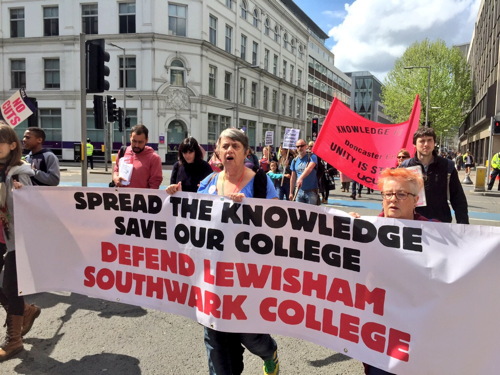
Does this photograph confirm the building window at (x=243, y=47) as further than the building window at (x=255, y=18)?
No

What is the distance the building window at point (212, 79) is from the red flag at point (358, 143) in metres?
29.3

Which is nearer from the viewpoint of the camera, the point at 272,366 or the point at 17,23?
the point at 272,366

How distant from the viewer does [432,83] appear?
129ft

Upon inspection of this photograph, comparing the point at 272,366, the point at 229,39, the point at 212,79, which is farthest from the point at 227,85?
the point at 272,366

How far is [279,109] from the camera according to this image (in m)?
47.3

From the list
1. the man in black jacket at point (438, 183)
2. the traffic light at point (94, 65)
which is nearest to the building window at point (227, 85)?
the traffic light at point (94, 65)

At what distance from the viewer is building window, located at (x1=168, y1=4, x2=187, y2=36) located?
30375mm

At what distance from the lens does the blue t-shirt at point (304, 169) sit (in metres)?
7.12

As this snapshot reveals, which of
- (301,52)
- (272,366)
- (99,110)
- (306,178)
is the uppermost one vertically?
(301,52)

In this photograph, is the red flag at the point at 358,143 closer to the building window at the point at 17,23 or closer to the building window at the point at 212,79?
the building window at the point at 212,79

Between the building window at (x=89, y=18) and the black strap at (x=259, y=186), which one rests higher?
the building window at (x=89, y=18)

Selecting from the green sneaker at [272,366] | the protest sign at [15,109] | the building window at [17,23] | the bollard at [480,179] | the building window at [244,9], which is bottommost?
the green sneaker at [272,366]

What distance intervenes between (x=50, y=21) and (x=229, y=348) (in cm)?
3533

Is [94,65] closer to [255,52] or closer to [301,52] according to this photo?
[255,52]
